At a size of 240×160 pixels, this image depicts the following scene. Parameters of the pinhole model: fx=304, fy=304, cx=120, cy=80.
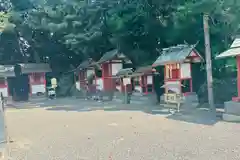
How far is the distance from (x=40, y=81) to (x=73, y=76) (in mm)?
3967

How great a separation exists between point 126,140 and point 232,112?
16.5 ft

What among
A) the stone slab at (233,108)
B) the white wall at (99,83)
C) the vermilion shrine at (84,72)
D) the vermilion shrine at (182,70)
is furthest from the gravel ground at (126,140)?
the vermilion shrine at (84,72)

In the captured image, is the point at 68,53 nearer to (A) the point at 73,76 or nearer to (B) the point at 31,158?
(A) the point at 73,76

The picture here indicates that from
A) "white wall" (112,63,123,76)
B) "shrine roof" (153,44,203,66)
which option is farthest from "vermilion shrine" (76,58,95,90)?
"shrine roof" (153,44,203,66)

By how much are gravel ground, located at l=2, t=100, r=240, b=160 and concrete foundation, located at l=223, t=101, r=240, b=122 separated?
0.59 metres

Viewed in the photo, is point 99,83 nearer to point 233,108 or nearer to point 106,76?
point 106,76

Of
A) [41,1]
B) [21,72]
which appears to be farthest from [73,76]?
[41,1]

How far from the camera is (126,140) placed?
30.4 ft

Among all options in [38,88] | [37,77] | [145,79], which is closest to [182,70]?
[145,79]

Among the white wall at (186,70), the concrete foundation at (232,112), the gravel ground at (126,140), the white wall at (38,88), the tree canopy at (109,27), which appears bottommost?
the gravel ground at (126,140)

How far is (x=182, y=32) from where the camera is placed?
18281 mm

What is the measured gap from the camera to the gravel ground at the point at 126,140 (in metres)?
7.53

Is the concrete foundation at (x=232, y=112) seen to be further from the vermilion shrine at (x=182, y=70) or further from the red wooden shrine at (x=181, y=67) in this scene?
the red wooden shrine at (x=181, y=67)

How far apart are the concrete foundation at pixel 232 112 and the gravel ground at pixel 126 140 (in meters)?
0.59
